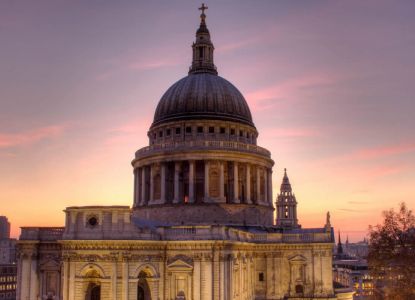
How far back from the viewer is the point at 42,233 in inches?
2178

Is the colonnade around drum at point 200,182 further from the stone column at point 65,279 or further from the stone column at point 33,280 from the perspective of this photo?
the stone column at point 65,279

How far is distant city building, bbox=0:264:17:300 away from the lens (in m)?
138

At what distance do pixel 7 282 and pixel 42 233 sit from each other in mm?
94473

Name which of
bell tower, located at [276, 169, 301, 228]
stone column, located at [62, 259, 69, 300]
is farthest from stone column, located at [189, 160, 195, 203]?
bell tower, located at [276, 169, 301, 228]

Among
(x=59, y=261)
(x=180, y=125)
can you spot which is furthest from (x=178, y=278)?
(x=180, y=125)

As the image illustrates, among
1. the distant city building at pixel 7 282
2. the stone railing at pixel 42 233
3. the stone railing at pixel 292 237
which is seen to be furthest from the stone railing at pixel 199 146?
the distant city building at pixel 7 282

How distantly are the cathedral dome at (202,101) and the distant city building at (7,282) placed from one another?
8389 cm

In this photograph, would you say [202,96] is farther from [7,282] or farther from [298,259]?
[7,282]

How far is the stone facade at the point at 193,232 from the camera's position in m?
49.7

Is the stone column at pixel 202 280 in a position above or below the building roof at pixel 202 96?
below

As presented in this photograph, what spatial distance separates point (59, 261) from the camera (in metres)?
54.1

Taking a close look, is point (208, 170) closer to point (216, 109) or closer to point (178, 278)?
point (216, 109)

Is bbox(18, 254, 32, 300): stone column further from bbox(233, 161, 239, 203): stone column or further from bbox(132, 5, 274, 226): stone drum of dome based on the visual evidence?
bbox(233, 161, 239, 203): stone column

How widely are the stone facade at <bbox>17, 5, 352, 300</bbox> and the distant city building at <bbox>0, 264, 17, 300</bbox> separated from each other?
264 feet
